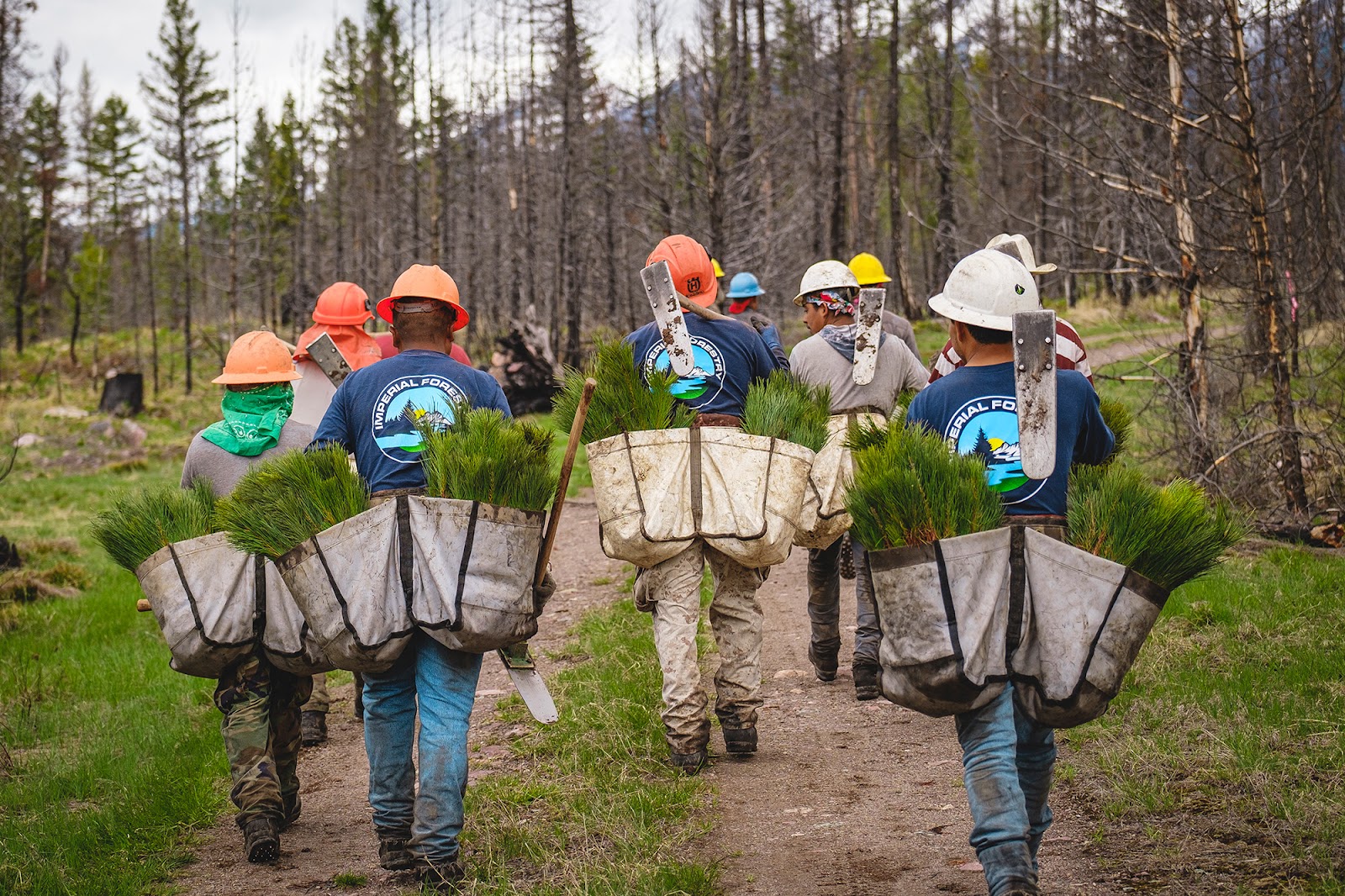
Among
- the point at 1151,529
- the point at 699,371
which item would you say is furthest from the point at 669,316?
the point at 1151,529

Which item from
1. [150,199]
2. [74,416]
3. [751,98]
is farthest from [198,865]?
[150,199]

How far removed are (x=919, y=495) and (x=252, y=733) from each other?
2.88m

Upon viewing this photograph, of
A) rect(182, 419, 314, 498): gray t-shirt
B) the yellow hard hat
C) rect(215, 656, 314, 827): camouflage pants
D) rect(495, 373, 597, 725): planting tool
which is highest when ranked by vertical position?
the yellow hard hat

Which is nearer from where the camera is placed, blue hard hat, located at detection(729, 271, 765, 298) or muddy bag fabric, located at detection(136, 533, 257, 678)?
muddy bag fabric, located at detection(136, 533, 257, 678)

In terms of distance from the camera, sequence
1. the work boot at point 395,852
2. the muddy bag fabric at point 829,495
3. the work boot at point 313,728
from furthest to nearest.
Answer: the work boot at point 313,728 < the muddy bag fabric at point 829,495 < the work boot at point 395,852

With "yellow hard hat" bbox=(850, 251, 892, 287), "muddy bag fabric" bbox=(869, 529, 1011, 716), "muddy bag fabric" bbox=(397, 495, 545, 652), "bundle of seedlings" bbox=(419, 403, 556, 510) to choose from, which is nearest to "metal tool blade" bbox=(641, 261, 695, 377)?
"bundle of seedlings" bbox=(419, 403, 556, 510)

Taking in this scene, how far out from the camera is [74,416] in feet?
93.0

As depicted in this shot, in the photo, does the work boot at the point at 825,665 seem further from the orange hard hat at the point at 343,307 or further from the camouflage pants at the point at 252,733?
the orange hard hat at the point at 343,307

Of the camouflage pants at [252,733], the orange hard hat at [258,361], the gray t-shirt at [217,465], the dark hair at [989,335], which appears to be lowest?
the camouflage pants at [252,733]

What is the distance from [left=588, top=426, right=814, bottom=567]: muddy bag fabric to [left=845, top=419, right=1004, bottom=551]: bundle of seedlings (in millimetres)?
1535

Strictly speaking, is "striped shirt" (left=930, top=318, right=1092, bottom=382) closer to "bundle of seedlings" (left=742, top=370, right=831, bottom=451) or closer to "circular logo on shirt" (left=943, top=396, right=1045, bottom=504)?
"bundle of seedlings" (left=742, top=370, right=831, bottom=451)

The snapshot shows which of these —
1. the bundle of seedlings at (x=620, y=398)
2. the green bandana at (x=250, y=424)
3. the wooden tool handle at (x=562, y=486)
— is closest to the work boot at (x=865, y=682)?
the bundle of seedlings at (x=620, y=398)

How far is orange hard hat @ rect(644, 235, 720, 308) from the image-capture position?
5551 millimetres

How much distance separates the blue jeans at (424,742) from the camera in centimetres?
392
